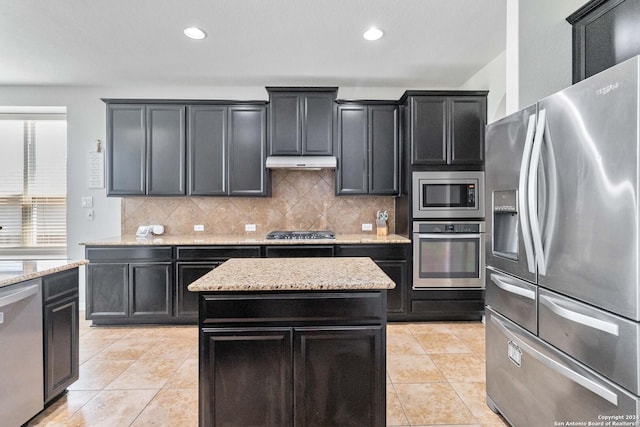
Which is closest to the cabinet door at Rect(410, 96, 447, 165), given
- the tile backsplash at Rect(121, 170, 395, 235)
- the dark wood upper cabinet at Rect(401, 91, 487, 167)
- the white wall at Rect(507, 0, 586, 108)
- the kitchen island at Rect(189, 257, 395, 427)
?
the dark wood upper cabinet at Rect(401, 91, 487, 167)

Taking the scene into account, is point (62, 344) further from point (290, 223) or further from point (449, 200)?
point (449, 200)

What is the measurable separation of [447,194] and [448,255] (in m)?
0.65

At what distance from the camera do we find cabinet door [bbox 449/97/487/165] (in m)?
3.49

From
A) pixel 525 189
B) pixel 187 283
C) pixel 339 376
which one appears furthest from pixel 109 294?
pixel 525 189

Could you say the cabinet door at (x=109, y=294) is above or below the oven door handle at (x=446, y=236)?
below

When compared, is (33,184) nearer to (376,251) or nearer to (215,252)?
(215,252)

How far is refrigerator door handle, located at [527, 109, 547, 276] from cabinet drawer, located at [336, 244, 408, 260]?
2012 mm

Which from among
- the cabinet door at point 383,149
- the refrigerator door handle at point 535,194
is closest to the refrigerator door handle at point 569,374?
the refrigerator door handle at point 535,194

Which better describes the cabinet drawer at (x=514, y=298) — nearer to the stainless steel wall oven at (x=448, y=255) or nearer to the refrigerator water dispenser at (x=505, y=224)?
the refrigerator water dispenser at (x=505, y=224)

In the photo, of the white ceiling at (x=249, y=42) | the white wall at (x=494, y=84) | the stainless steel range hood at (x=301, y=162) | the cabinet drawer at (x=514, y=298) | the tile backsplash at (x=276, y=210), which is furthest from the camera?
the tile backsplash at (x=276, y=210)

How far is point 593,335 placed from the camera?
4.13 feet

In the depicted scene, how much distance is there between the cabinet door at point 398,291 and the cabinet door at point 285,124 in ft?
5.46

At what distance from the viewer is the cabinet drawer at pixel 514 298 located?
5.28 ft

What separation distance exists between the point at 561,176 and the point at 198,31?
2.81 m
